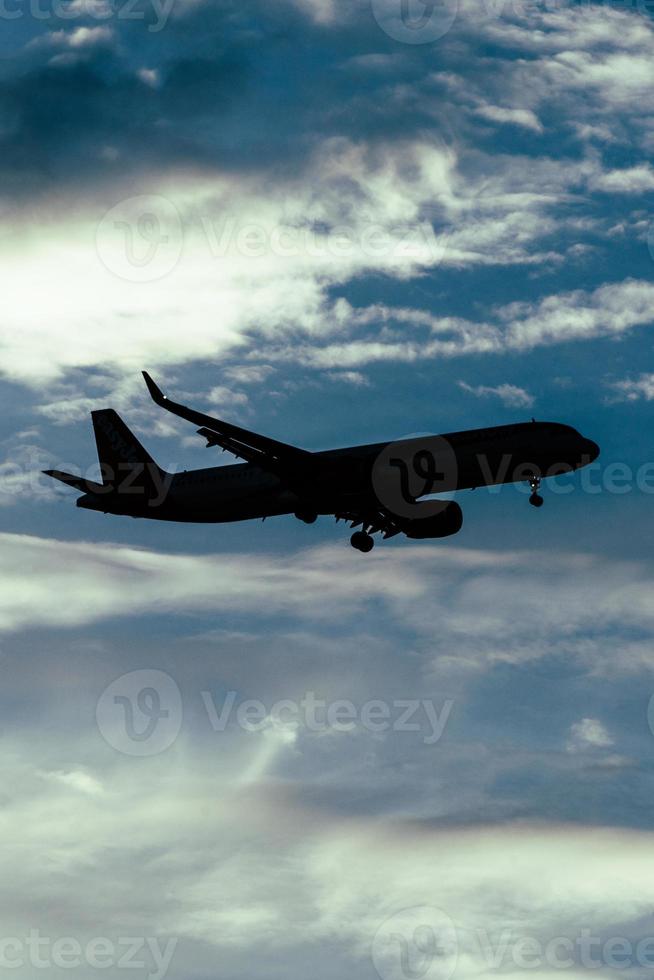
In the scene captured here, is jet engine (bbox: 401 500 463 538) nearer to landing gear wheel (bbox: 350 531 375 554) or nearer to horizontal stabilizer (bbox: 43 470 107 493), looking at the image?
landing gear wheel (bbox: 350 531 375 554)

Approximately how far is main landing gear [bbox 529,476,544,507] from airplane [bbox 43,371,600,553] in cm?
6

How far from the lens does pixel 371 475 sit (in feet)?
263

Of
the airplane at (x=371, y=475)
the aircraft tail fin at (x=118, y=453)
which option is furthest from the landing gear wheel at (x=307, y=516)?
the aircraft tail fin at (x=118, y=453)

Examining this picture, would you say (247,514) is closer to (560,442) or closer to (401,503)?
(401,503)

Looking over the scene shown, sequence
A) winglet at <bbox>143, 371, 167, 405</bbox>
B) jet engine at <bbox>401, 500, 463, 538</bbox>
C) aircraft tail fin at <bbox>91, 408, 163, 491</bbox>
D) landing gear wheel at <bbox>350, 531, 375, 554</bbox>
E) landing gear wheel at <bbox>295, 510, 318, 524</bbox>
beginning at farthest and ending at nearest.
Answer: aircraft tail fin at <bbox>91, 408, 163, 491</bbox> < landing gear wheel at <bbox>350, 531, 375, 554</bbox> < jet engine at <bbox>401, 500, 463, 538</bbox> < landing gear wheel at <bbox>295, 510, 318, 524</bbox> < winglet at <bbox>143, 371, 167, 405</bbox>

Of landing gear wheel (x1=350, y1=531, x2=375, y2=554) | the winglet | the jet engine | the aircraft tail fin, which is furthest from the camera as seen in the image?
the aircraft tail fin

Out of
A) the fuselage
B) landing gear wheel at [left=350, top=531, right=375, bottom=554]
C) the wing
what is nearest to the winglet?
the wing

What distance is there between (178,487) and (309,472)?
48.4ft

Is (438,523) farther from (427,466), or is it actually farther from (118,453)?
(118,453)

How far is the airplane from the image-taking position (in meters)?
78.3

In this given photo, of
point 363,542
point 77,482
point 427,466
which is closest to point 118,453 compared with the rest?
point 77,482

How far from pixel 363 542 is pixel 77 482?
20417 mm

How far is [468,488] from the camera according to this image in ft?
262

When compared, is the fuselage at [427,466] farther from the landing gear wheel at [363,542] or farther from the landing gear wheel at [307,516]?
the landing gear wheel at [363,542]
